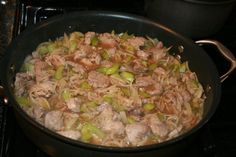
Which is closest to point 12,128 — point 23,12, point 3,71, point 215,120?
point 3,71

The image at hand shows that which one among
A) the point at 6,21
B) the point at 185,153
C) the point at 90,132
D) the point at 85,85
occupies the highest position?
the point at 6,21

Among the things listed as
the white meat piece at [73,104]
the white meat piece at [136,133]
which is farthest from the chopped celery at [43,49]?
the white meat piece at [136,133]

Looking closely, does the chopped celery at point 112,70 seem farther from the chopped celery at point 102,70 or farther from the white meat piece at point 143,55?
the white meat piece at point 143,55

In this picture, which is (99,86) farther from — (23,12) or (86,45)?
(23,12)

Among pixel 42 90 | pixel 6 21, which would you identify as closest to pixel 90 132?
pixel 42 90

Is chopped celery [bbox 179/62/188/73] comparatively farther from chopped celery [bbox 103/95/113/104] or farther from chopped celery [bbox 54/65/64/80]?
chopped celery [bbox 54/65/64/80]

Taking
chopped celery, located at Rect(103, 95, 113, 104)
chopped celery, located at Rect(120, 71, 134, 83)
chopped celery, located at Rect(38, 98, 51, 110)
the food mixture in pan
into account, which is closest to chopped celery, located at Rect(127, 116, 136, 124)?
the food mixture in pan

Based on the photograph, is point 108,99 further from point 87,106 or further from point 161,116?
point 161,116
